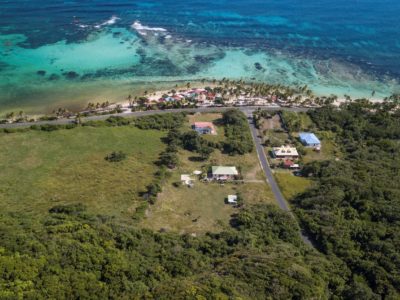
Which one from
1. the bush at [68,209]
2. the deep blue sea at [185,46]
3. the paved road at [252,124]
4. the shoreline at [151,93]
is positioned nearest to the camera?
the bush at [68,209]

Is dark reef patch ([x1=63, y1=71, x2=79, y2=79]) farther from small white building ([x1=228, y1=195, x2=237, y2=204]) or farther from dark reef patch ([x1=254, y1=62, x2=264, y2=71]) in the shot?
small white building ([x1=228, y1=195, x2=237, y2=204])

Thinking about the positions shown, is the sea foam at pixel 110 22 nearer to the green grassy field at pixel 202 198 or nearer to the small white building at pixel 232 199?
the green grassy field at pixel 202 198

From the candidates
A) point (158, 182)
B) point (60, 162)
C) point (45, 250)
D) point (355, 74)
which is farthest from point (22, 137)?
point (355, 74)

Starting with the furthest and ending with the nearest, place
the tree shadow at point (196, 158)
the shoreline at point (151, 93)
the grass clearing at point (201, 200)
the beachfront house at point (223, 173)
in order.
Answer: the shoreline at point (151, 93) < the tree shadow at point (196, 158) < the beachfront house at point (223, 173) < the grass clearing at point (201, 200)

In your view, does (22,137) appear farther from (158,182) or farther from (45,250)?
(45,250)

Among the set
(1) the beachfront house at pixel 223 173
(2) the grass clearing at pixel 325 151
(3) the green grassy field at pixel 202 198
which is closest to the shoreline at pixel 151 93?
(2) the grass clearing at pixel 325 151
